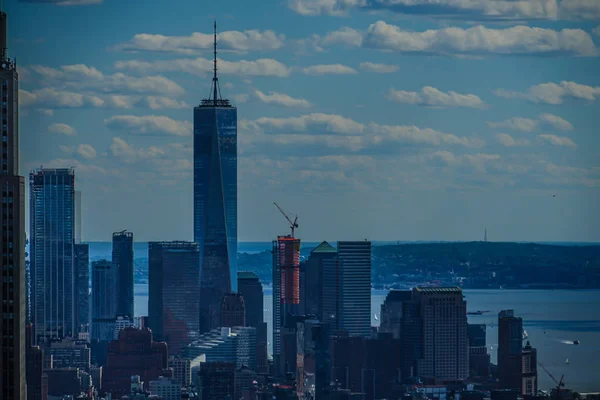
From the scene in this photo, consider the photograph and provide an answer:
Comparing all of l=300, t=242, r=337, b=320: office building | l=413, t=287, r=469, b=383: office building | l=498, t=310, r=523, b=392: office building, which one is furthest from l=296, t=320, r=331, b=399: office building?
l=498, t=310, r=523, b=392: office building

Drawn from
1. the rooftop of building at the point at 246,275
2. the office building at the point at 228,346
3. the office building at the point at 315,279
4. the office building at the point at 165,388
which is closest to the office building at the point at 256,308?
the rooftop of building at the point at 246,275

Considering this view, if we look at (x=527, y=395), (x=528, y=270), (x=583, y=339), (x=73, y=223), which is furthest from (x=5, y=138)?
(x=73, y=223)

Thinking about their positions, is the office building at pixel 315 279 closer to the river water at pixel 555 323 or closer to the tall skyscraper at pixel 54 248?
the river water at pixel 555 323

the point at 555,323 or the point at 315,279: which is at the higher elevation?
the point at 315,279

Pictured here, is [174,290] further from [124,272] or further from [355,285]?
A: [355,285]

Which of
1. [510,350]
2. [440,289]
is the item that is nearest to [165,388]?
[510,350]

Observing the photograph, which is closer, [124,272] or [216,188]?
[124,272]

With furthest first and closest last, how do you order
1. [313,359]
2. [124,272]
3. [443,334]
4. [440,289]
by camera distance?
[124,272] → [440,289] → [443,334] → [313,359]

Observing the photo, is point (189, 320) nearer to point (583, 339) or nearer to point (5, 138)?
point (583, 339)
